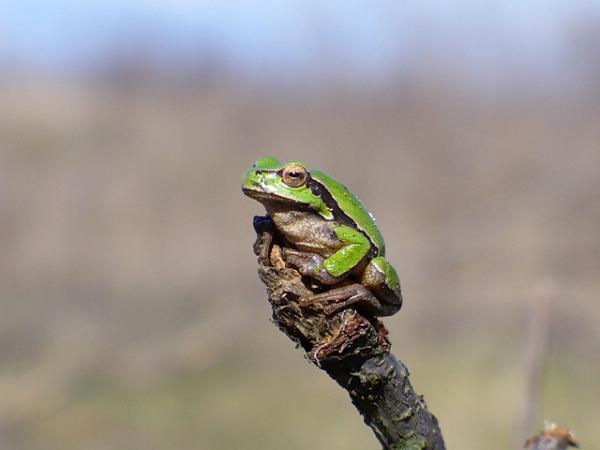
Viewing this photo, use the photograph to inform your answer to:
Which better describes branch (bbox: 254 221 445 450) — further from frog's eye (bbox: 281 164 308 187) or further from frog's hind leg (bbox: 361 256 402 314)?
frog's eye (bbox: 281 164 308 187)

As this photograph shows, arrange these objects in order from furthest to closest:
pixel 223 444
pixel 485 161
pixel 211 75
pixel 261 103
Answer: pixel 211 75 → pixel 261 103 → pixel 485 161 → pixel 223 444

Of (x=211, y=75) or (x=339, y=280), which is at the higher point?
(x=339, y=280)

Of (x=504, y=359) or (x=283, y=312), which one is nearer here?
(x=283, y=312)

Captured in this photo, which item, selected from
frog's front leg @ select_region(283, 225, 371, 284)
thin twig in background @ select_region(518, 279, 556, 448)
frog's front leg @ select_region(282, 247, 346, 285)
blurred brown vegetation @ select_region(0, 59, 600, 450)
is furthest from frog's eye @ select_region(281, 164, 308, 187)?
blurred brown vegetation @ select_region(0, 59, 600, 450)

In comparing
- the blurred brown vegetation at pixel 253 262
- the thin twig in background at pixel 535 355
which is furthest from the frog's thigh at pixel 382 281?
the blurred brown vegetation at pixel 253 262

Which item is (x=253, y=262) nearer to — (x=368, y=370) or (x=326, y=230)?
(x=326, y=230)

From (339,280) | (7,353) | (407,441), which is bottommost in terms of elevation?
(7,353)

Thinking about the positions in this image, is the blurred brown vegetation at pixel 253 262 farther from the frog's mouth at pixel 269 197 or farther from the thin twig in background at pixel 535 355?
the frog's mouth at pixel 269 197

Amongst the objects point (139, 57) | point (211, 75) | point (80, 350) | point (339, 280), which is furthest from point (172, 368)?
point (139, 57)

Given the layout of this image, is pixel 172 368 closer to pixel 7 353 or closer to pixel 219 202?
pixel 7 353
